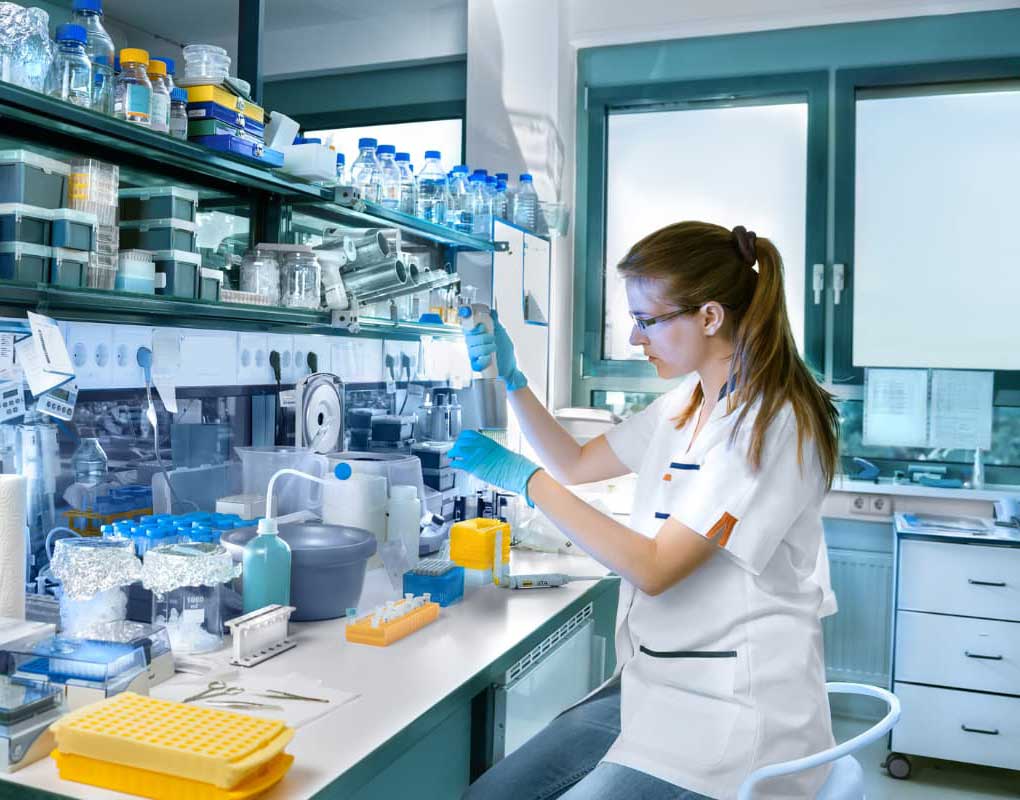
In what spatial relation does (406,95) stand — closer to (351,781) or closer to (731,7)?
(731,7)

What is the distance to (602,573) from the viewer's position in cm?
230

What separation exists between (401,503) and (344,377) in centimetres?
55

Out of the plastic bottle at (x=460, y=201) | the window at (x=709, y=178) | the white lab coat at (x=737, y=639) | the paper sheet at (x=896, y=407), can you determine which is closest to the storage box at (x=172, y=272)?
the white lab coat at (x=737, y=639)

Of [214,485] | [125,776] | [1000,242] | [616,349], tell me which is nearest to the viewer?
[125,776]

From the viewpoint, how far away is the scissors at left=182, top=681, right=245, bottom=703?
4.45ft

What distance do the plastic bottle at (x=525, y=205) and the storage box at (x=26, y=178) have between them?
208 cm

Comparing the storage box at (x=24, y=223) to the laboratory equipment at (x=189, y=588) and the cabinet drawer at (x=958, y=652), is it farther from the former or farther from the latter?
the cabinet drawer at (x=958, y=652)

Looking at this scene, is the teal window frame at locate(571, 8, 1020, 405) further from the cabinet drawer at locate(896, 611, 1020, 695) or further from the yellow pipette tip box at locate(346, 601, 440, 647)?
the yellow pipette tip box at locate(346, 601, 440, 647)

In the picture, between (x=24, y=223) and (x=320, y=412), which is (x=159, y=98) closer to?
(x=24, y=223)

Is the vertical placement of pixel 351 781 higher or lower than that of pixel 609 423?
lower

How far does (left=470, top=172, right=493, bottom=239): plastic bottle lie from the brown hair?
1.29 m

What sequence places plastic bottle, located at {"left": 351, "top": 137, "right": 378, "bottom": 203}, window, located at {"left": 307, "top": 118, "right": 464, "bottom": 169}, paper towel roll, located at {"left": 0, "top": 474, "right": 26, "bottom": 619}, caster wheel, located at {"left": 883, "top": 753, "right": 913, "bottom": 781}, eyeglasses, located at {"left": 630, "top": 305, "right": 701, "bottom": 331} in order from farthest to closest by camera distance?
window, located at {"left": 307, "top": 118, "right": 464, "bottom": 169}, caster wheel, located at {"left": 883, "top": 753, "right": 913, "bottom": 781}, plastic bottle, located at {"left": 351, "top": 137, "right": 378, "bottom": 203}, eyeglasses, located at {"left": 630, "top": 305, "right": 701, "bottom": 331}, paper towel roll, located at {"left": 0, "top": 474, "right": 26, "bottom": 619}

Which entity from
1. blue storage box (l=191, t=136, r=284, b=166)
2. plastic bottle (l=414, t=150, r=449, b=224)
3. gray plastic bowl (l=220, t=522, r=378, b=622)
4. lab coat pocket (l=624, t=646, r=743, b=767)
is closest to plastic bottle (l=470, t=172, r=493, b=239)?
plastic bottle (l=414, t=150, r=449, b=224)

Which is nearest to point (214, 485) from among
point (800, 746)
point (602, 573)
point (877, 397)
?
point (602, 573)
